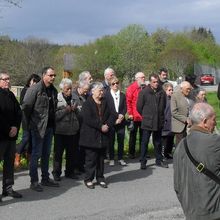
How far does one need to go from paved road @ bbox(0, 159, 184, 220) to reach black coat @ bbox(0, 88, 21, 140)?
1.06 meters

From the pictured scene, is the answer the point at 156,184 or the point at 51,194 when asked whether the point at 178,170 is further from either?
the point at 156,184

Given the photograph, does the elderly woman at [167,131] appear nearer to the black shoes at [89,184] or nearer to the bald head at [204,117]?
the black shoes at [89,184]

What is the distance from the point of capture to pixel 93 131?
8852 millimetres

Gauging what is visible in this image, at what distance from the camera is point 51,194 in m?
8.29

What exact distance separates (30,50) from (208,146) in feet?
212

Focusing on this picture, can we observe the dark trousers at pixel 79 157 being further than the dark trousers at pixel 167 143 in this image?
No

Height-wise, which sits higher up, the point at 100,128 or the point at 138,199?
the point at 100,128

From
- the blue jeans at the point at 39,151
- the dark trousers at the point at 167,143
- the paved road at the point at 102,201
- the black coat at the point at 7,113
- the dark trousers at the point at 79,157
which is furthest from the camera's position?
the dark trousers at the point at 167,143

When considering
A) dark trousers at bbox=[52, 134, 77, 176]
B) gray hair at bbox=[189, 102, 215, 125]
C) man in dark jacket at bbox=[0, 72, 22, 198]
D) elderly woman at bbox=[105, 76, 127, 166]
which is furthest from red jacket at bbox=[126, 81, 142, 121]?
gray hair at bbox=[189, 102, 215, 125]

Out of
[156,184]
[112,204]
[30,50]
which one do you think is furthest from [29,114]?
[30,50]

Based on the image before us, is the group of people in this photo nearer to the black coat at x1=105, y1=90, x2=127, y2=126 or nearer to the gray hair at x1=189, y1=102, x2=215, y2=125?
the black coat at x1=105, y1=90, x2=127, y2=126

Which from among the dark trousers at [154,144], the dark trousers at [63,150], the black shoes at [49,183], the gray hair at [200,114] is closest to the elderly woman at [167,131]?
the dark trousers at [154,144]

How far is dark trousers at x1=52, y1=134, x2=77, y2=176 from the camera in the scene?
9.26m

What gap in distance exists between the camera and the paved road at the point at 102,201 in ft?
23.6
